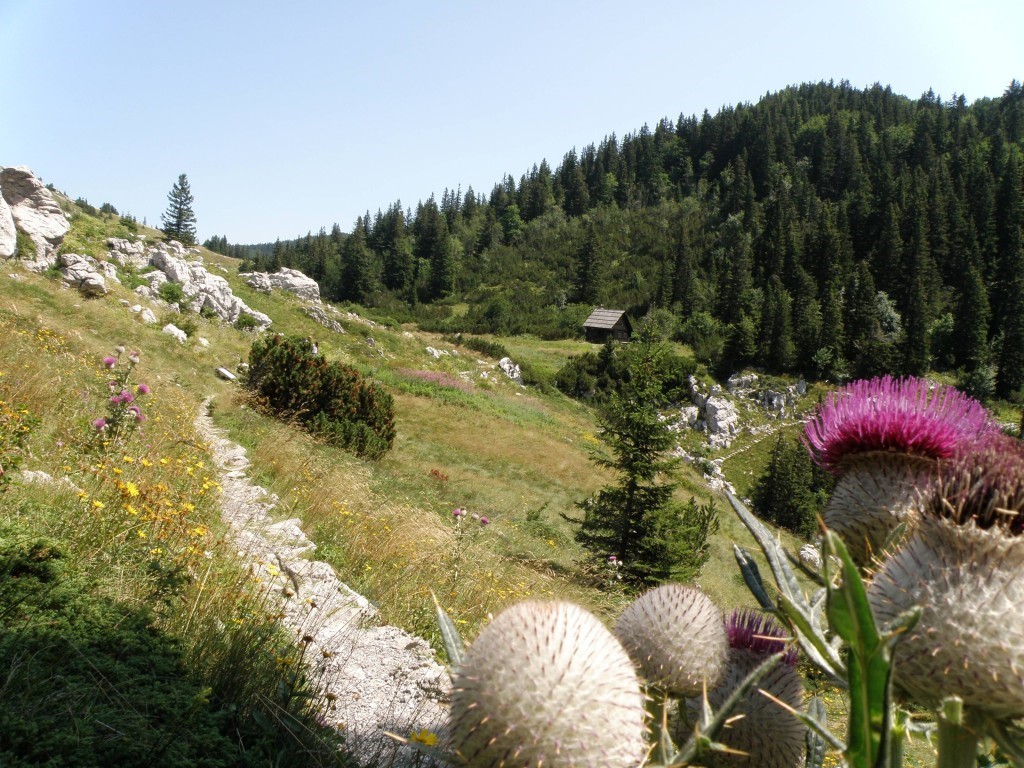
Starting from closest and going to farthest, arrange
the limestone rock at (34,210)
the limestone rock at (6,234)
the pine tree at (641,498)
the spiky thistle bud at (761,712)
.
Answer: the spiky thistle bud at (761,712) < the pine tree at (641,498) < the limestone rock at (6,234) < the limestone rock at (34,210)

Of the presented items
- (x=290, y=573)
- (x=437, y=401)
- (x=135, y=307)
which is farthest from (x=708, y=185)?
(x=290, y=573)

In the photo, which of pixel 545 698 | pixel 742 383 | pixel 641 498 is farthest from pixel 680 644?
pixel 742 383

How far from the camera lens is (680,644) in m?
1.62

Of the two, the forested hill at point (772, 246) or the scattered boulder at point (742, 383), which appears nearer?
the scattered boulder at point (742, 383)

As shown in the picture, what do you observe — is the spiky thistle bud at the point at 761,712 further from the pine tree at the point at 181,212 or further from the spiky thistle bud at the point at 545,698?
the pine tree at the point at 181,212

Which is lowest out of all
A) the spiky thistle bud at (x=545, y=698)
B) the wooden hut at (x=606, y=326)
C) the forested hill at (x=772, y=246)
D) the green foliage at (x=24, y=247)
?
the spiky thistle bud at (x=545, y=698)

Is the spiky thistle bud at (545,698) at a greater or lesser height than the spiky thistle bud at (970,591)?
lesser

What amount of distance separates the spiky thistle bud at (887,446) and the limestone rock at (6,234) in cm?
2177

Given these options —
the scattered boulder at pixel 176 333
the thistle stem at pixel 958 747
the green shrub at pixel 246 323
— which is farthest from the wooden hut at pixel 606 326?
the thistle stem at pixel 958 747

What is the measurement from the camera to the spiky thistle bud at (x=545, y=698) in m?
1.17

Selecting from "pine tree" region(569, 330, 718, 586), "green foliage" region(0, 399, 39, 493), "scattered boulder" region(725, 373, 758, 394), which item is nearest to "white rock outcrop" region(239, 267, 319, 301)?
"pine tree" region(569, 330, 718, 586)

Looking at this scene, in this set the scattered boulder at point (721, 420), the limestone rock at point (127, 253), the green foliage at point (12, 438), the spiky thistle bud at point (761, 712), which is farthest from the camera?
the scattered boulder at point (721, 420)

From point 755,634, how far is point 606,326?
7188 centimetres

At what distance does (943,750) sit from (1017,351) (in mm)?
79837
